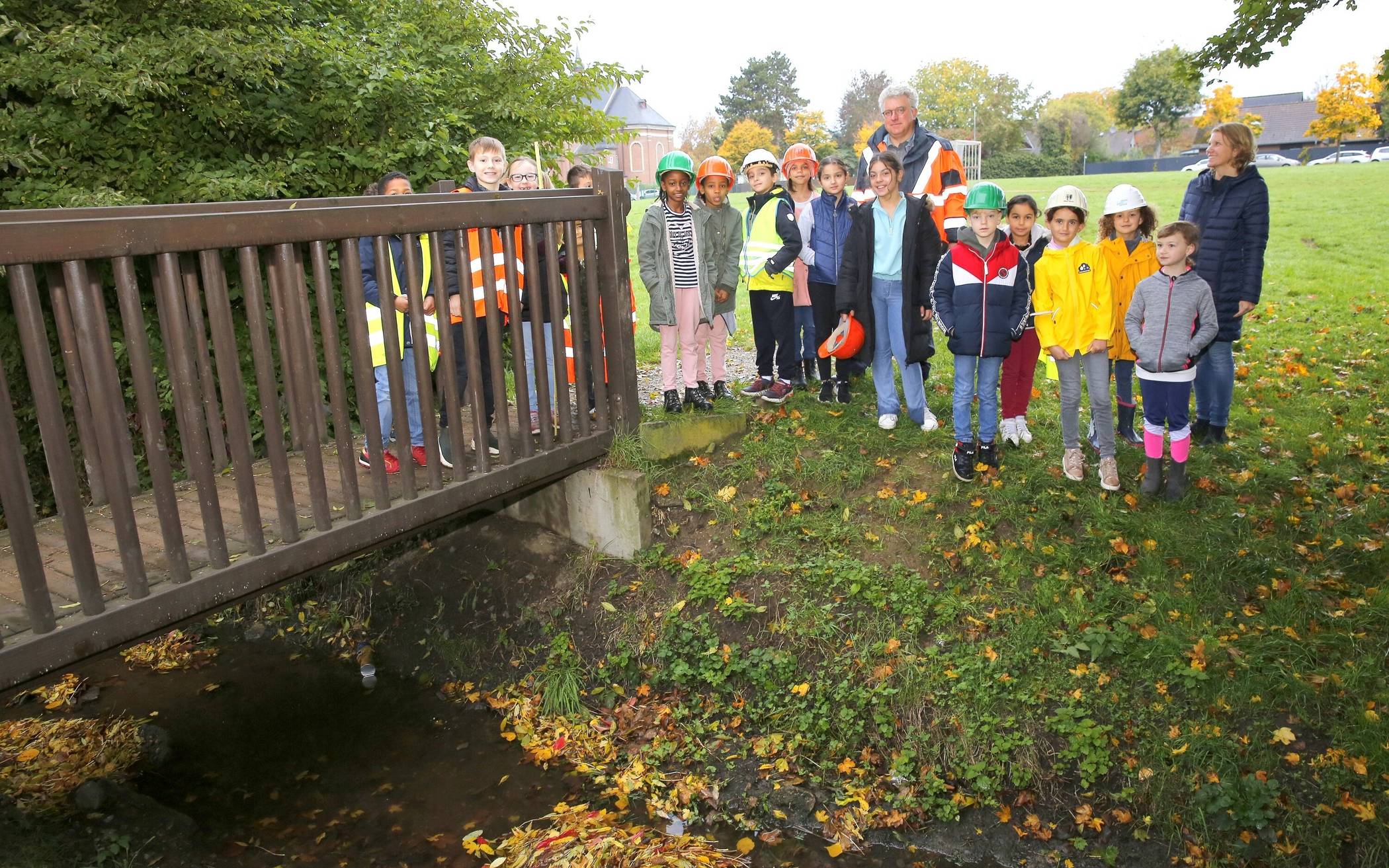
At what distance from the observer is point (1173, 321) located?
216 inches

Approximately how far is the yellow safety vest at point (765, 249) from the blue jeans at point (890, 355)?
75 centimetres

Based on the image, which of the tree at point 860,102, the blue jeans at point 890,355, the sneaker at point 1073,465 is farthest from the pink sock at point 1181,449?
the tree at point 860,102

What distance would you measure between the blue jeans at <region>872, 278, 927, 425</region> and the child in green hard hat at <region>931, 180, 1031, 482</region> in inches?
17.8

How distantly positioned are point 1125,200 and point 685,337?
282cm

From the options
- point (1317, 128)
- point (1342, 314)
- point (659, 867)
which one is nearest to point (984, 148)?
point (1317, 128)

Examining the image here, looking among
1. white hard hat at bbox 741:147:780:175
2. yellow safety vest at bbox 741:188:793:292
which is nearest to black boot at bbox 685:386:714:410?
yellow safety vest at bbox 741:188:793:292

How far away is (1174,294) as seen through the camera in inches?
217

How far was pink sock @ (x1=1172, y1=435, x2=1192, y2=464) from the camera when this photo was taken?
552 cm

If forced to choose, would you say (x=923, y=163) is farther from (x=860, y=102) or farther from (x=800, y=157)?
(x=860, y=102)

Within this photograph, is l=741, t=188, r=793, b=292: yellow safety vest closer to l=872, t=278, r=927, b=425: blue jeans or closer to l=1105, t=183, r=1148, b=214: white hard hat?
l=872, t=278, r=927, b=425: blue jeans

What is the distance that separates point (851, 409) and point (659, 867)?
11.9 feet

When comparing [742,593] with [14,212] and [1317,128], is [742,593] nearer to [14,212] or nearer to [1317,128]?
[14,212]

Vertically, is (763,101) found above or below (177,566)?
above

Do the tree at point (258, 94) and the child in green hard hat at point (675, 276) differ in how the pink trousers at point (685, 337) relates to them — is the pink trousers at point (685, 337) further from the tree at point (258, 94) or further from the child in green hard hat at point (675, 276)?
the tree at point (258, 94)
